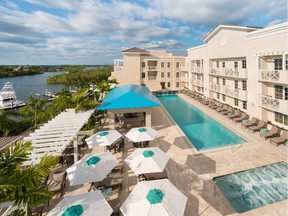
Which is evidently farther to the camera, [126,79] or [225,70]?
[126,79]

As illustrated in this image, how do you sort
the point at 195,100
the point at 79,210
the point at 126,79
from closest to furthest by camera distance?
the point at 79,210, the point at 195,100, the point at 126,79

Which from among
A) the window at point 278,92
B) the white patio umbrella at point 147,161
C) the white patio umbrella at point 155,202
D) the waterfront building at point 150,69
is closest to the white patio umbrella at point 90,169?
the white patio umbrella at point 147,161

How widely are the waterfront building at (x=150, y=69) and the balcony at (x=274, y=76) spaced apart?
104ft

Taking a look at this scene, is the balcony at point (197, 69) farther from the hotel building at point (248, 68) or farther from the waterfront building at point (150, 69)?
the waterfront building at point (150, 69)

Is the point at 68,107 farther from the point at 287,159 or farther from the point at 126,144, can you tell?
the point at 287,159

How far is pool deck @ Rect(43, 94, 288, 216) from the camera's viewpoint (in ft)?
26.8

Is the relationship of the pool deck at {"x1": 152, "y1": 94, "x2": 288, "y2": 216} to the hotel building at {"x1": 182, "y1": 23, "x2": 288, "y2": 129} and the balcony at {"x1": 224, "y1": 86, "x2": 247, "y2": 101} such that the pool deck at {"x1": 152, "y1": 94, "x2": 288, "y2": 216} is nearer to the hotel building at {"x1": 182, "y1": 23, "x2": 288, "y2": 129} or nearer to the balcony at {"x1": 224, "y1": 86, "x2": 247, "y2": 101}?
the hotel building at {"x1": 182, "y1": 23, "x2": 288, "y2": 129}

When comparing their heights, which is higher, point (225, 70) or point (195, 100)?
point (225, 70)

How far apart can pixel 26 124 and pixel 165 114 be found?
66.1 ft

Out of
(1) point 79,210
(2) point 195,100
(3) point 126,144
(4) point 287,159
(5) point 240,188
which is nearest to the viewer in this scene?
(1) point 79,210

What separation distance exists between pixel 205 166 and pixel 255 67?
541 inches

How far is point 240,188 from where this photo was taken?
384 inches

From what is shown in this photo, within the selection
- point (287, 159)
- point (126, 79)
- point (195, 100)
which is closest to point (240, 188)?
point (287, 159)

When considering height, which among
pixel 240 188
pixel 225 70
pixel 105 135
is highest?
pixel 225 70
